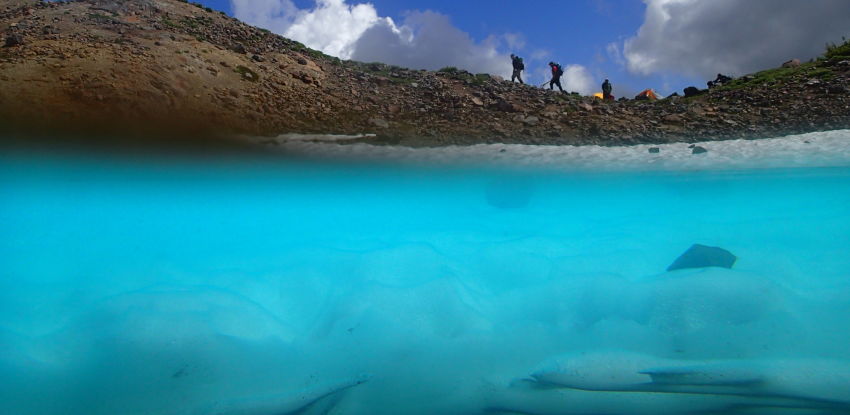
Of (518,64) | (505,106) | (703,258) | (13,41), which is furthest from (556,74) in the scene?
(13,41)

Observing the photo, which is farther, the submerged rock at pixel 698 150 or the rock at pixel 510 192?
the rock at pixel 510 192

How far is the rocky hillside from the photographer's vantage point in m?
6.22

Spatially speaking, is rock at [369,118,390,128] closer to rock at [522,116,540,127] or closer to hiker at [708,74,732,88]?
rock at [522,116,540,127]

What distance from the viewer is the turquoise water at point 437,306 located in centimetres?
364

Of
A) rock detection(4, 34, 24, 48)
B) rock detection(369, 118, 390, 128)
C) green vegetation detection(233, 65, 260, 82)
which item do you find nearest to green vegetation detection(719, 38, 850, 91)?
rock detection(369, 118, 390, 128)

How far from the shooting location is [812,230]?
6637 millimetres

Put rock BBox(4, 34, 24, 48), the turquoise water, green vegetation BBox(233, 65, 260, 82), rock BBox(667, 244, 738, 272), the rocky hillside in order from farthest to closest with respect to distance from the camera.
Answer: green vegetation BBox(233, 65, 260, 82)
rock BBox(4, 34, 24, 48)
the rocky hillside
rock BBox(667, 244, 738, 272)
the turquoise water

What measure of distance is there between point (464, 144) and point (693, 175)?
14.6 ft

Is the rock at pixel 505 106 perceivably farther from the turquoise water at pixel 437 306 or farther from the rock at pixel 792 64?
the rock at pixel 792 64

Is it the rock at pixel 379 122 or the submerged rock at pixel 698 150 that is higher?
the rock at pixel 379 122

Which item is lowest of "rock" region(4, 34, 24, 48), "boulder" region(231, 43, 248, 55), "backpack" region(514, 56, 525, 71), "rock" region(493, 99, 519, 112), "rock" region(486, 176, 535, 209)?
"rock" region(486, 176, 535, 209)

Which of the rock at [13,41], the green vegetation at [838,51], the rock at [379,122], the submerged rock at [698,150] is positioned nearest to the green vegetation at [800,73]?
the green vegetation at [838,51]

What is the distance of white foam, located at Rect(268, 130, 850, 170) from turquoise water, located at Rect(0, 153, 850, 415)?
38cm

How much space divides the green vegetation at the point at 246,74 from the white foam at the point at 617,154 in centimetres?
152
